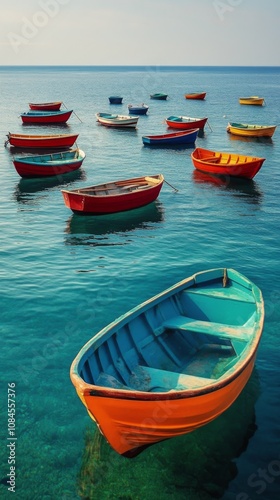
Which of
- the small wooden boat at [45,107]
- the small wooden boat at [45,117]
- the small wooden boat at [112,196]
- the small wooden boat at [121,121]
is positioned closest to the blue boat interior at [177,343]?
the small wooden boat at [112,196]

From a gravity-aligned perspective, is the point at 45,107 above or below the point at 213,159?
below

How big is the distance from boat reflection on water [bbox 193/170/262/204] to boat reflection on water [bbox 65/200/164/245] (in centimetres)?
718

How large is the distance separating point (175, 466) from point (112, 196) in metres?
16.6

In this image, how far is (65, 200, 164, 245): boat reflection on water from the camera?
23145 millimetres

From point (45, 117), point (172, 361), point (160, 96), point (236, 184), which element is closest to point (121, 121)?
point (45, 117)

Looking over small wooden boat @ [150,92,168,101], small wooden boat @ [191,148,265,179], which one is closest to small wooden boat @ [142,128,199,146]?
small wooden boat @ [191,148,265,179]

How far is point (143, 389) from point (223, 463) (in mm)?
2325

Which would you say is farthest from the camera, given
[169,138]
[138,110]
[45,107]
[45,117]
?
[138,110]

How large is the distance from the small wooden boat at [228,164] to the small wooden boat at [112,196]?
7.09 metres

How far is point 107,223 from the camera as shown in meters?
24.9

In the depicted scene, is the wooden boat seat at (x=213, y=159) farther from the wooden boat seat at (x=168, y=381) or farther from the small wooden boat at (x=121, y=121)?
the wooden boat seat at (x=168, y=381)

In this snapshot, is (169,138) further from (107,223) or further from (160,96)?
(160,96)

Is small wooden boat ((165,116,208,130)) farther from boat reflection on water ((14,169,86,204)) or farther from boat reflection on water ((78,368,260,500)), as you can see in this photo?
boat reflection on water ((78,368,260,500))

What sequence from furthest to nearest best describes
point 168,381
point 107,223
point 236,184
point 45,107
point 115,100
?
point 115,100 < point 45,107 < point 236,184 < point 107,223 < point 168,381
